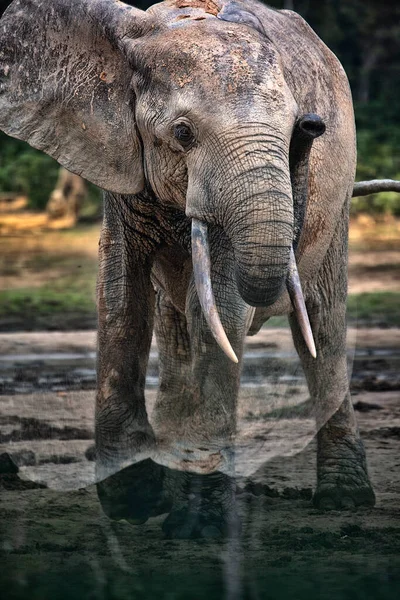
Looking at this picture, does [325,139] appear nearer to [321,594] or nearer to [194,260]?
[194,260]

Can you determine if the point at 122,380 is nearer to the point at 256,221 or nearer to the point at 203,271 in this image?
the point at 203,271

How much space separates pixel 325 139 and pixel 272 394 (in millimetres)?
1353

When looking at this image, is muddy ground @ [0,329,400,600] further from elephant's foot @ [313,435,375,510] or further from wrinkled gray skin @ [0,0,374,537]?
wrinkled gray skin @ [0,0,374,537]

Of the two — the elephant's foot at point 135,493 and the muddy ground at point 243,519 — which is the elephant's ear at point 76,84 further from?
the muddy ground at point 243,519

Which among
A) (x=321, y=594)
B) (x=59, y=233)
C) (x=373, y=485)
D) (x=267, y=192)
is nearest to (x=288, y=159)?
(x=267, y=192)

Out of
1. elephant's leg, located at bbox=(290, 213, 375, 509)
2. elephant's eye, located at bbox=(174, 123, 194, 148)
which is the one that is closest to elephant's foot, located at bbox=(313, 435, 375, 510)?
elephant's leg, located at bbox=(290, 213, 375, 509)

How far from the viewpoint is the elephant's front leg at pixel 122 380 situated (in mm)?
4727

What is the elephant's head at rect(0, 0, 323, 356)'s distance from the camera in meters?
3.99

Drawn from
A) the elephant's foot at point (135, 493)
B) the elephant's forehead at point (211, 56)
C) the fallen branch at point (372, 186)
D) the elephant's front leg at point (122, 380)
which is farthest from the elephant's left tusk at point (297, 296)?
the fallen branch at point (372, 186)

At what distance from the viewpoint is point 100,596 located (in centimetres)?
402

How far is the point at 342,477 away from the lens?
16.9ft

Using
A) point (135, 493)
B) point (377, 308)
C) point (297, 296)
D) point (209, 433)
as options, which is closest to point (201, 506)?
point (209, 433)

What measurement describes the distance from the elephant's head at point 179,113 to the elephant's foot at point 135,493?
2.98ft

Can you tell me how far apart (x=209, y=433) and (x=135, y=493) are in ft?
1.66
